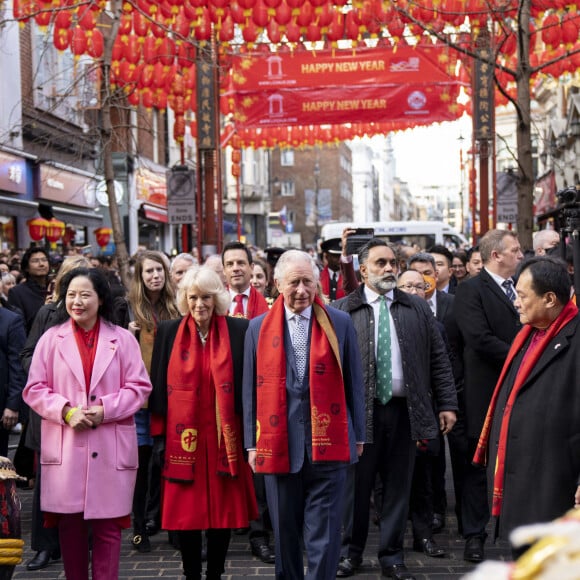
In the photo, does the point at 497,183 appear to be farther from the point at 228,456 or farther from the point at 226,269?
the point at 228,456

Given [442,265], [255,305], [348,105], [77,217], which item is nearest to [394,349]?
[255,305]

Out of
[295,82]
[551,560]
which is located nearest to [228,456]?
[551,560]

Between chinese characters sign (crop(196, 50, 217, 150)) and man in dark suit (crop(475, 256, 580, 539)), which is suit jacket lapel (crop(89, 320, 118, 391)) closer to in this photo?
man in dark suit (crop(475, 256, 580, 539))

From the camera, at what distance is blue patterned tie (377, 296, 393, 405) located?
233 inches

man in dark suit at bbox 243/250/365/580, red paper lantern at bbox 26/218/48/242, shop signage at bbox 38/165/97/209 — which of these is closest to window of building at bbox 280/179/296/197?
shop signage at bbox 38/165/97/209

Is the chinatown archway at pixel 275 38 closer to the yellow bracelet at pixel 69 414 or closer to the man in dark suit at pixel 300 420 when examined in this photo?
the man in dark suit at pixel 300 420

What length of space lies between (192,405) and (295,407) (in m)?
0.75

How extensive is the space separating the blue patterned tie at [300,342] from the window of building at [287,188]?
8040 cm

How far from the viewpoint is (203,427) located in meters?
5.43

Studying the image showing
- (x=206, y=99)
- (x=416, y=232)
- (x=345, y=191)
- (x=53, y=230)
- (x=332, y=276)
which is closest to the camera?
(x=332, y=276)

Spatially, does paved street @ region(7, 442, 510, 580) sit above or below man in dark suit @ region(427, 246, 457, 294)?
below

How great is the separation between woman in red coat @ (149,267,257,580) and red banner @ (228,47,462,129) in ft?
38.6

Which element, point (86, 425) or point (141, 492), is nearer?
point (86, 425)

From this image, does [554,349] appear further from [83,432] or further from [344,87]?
[344,87]
